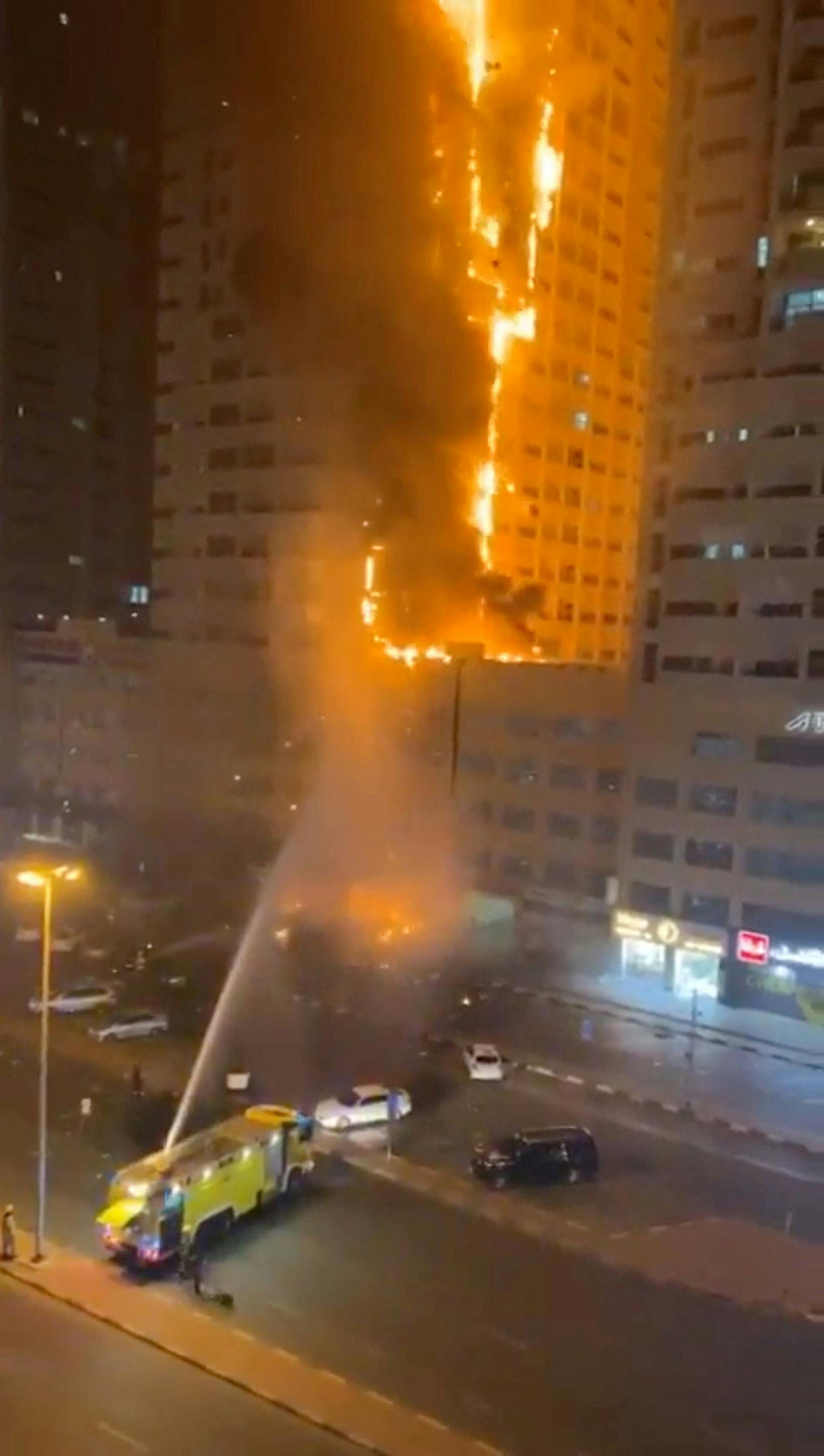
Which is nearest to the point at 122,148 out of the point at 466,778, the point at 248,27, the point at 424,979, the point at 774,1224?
the point at 248,27

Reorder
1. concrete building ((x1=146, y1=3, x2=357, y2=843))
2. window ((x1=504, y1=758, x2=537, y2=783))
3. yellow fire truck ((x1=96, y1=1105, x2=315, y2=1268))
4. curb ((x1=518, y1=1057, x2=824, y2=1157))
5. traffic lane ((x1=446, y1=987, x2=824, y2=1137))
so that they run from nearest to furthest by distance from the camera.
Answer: yellow fire truck ((x1=96, y1=1105, x2=315, y2=1268)) < curb ((x1=518, y1=1057, x2=824, y2=1157)) < traffic lane ((x1=446, y1=987, x2=824, y2=1137)) < window ((x1=504, y1=758, x2=537, y2=783)) < concrete building ((x1=146, y1=3, x2=357, y2=843))

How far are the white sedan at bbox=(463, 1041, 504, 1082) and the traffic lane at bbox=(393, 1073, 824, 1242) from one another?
0.18 m

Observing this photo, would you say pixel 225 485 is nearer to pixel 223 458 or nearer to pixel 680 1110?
pixel 223 458

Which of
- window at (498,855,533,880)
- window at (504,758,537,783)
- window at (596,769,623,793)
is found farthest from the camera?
window at (498,855,533,880)

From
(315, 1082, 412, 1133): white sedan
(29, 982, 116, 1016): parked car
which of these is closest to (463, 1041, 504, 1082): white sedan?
(315, 1082, 412, 1133): white sedan

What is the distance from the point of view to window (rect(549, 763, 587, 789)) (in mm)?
35156

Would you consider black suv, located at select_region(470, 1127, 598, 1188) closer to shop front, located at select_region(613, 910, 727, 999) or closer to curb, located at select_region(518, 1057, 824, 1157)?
curb, located at select_region(518, 1057, 824, 1157)

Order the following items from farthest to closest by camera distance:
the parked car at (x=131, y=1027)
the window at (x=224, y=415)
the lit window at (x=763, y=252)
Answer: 1. the window at (x=224, y=415)
2. the lit window at (x=763, y=252)
3. the parked car at (x=131, y=1027)

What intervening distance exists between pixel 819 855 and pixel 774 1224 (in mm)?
12096

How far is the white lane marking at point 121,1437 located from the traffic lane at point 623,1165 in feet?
26.3

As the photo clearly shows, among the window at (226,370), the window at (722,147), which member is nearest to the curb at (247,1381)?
the window at (722,147)

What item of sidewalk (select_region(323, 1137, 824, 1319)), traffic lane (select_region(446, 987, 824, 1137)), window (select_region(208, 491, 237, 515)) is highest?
window (select_region(208, 491, 237, 515))

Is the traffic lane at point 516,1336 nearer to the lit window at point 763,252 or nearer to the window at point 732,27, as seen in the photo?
the lit window at point 763,252

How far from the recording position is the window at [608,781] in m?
34.4
